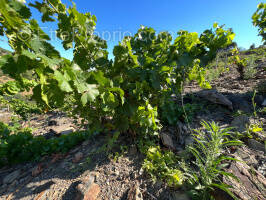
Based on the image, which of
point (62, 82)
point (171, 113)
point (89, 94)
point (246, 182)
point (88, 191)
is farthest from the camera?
point (171, 113)

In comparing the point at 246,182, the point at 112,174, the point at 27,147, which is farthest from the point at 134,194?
the point at 27,147

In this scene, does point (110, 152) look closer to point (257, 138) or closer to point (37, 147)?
point (37, 147)

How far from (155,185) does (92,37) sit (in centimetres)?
180

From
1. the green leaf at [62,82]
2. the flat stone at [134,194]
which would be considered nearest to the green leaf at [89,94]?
the green leaf at [62,82]

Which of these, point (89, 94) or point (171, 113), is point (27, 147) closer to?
point (89, 94)

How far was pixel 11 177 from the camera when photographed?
6.21 feet

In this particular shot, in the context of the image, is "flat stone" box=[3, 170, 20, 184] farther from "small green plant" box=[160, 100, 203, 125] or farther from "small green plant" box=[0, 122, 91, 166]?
"small green plant" box=[160, 100, 203, 125]

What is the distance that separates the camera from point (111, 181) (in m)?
1.42

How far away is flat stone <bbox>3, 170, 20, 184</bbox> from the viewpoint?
6.01 feet

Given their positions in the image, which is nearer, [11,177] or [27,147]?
[11,177]

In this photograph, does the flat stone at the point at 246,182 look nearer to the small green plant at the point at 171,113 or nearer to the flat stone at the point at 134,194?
the flat stone at the point at 134,194

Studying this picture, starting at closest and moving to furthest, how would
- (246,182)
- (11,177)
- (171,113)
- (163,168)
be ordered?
(246,182) < (163,168) < (11,177) < (171,113)

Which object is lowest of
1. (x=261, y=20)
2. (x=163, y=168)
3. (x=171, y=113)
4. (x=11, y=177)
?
(x=11, y=177)

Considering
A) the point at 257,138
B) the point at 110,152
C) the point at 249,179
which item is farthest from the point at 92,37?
the point at 257,138
